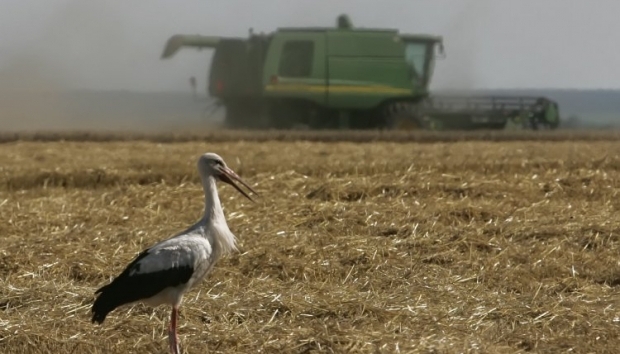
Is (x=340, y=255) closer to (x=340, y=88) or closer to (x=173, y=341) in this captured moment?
(x=173, y=341)

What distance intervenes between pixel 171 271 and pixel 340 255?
2.74 m

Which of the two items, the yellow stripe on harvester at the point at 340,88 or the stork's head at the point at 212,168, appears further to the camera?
the yellow stripe on harvester at the point at 340,88

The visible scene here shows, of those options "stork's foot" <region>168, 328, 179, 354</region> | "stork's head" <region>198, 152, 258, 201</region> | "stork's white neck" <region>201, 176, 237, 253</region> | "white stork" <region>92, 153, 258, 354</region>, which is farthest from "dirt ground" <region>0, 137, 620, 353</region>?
"stork's head" <region>198, 152, 258, 201</region>

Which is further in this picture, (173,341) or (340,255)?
(340,255)

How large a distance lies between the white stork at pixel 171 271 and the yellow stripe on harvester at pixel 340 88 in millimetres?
22358

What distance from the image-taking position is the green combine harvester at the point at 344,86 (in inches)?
1205

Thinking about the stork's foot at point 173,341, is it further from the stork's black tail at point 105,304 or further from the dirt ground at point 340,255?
the stork's black tail at point 105,304

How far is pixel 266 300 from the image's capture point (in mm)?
8562

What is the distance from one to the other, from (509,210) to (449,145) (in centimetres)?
951

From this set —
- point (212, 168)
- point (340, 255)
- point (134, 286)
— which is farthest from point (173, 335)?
point (340, 255)

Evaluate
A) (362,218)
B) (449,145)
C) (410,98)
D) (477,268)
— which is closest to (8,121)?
(410,98)

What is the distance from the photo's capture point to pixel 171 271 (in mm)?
7879

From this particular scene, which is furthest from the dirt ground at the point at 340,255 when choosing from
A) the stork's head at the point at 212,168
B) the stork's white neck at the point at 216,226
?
the stork's head at the point at 212,168

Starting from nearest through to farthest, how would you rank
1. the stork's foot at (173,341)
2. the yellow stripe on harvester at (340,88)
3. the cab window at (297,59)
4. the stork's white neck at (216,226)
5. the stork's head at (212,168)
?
the stork's foot at (173,341) → the stork's white neck at (216,226) → the stork's head at (212,168) → the yellow stripe on harvester at (340,88) → the cab window at (297,59)
